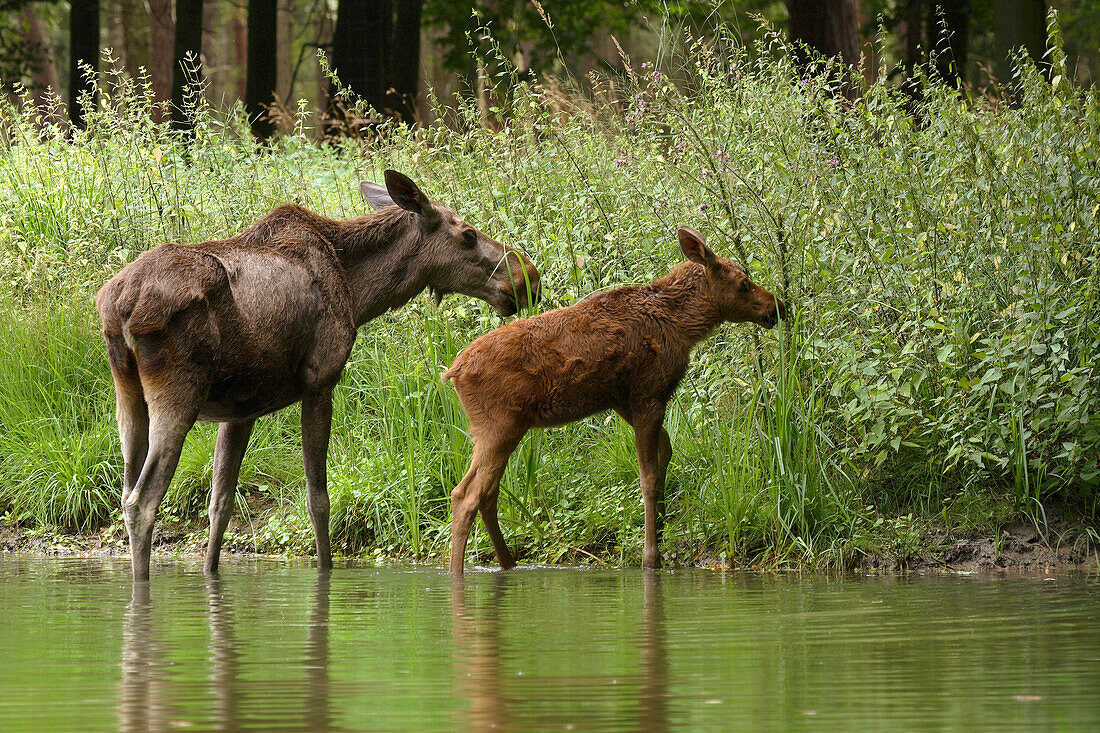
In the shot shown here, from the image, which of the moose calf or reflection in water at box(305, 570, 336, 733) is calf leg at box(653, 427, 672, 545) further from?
reflection in water at box(305, 570, 336, 733)

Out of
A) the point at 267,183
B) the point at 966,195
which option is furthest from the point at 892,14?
the point at 966,195

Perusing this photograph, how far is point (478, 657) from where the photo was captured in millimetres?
4445

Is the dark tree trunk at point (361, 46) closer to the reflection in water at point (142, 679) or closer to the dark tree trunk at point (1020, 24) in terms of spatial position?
the dark tree trunk at point (1020, 24)

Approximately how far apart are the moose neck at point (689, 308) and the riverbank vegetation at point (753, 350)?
1.45 ft

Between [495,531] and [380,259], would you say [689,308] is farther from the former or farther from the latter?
[380,259]

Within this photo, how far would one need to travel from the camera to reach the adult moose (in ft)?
22.2

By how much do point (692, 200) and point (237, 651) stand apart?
5.23m

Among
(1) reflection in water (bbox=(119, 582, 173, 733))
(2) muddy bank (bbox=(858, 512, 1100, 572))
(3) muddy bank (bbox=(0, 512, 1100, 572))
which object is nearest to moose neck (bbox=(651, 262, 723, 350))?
(3) muddy bank (bbox=(0, 512, 1100, 572))

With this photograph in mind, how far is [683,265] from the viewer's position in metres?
7.95

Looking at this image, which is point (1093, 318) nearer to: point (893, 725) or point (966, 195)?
point (966, 195)

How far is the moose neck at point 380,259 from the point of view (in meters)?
7.98

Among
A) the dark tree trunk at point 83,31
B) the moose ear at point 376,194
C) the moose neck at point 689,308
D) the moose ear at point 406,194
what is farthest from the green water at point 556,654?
the dark tree trunk at point 83,31

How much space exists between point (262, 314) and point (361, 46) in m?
13.4

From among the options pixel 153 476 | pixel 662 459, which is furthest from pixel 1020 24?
pixel 153 476
